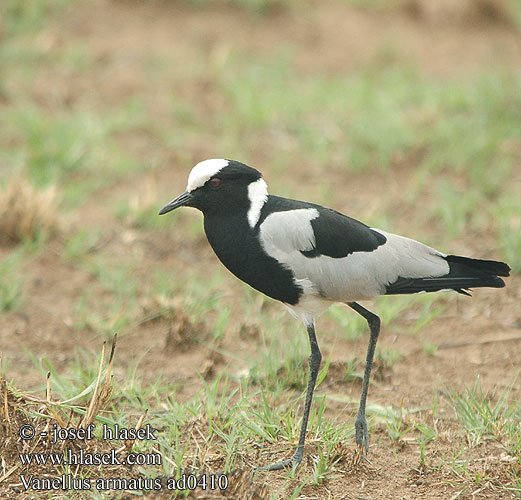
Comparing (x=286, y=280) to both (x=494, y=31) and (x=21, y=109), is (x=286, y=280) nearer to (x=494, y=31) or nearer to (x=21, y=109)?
(x=21, y=109)

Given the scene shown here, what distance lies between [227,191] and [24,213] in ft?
7.14

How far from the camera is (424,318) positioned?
15.6 ft

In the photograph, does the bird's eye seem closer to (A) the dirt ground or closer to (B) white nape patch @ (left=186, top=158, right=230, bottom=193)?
(B) white nape patch @ (left=186, top=158, right=230, bottom=193)

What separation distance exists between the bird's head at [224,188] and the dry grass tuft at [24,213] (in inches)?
78.7

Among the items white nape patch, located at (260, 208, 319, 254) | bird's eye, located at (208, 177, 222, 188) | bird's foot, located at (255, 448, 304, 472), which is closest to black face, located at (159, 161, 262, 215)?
bird's eye, located at (208, 177, 222, 188)

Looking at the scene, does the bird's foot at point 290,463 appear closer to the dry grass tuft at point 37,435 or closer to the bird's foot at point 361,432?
the bird's foot at point 361,432

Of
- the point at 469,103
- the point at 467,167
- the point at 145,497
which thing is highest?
the point at 469,103

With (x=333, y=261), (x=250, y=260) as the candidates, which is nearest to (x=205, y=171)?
(x=250, y=260)

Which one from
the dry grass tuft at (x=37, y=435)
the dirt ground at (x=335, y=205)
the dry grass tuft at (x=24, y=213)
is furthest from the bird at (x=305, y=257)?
the dry grass tuft at (x=24, y=213)

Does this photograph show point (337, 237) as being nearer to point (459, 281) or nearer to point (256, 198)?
point (256, 198)

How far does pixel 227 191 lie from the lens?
11.7 feet

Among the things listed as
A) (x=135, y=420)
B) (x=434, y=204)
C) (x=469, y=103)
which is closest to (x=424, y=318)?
(x=434, y=204)

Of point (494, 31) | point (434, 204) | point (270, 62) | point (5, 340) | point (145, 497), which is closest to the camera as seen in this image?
point (145, 497)

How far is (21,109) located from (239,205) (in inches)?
155
